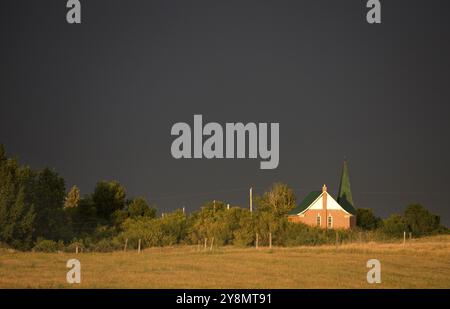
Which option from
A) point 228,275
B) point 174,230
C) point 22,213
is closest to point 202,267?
point 228,275

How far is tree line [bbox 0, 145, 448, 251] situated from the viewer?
56.0m

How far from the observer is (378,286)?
3152 cm

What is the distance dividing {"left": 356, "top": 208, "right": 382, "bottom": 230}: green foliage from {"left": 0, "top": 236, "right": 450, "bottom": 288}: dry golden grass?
3355 centimetres

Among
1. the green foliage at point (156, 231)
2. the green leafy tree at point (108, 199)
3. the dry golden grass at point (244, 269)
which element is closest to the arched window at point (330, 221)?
the green foliage at point (156, 231)

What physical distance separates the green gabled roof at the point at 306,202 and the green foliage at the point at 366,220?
25.1 feet

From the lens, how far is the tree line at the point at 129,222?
56000 millimetres

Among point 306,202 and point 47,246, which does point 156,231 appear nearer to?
point 47,246

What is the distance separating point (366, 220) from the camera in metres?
88.6

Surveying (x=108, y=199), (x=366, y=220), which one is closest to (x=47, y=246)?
(x=108, y=199)

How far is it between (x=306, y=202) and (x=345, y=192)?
928cm

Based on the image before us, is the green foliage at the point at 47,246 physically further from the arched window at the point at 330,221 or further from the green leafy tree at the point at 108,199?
the arched window at the point at 330,221

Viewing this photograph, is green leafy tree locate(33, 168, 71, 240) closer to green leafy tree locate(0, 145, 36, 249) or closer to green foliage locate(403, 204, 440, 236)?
green leafy tree locate(0, 145, 36, 249)
